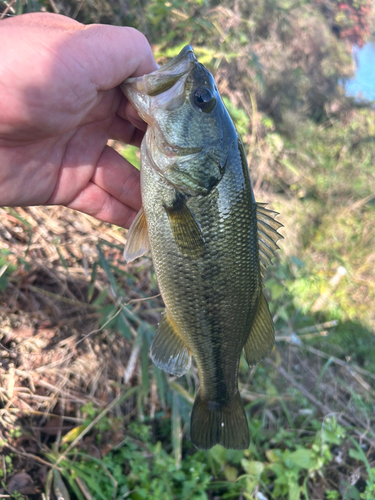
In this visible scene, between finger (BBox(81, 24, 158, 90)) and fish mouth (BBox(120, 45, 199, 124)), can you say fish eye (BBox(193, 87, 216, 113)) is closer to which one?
fish mouth (BBox(120, 45, 199, 124))

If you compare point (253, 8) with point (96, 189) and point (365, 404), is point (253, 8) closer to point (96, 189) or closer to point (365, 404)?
point (96, 189)

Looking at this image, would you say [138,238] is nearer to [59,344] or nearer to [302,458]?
[59,344]

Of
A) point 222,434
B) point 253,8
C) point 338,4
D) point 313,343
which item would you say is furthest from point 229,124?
point 338,4

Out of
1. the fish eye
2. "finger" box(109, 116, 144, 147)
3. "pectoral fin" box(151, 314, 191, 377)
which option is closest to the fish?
the fish eye

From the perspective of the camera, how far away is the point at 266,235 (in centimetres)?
171

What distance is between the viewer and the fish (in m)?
1.53

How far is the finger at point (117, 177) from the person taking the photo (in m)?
2.10

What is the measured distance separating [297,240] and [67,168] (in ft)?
14.8

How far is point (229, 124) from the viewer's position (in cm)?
161

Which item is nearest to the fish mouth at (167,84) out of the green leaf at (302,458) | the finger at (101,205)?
the finger at (101,205)

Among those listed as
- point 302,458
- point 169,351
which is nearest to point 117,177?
point 169,351

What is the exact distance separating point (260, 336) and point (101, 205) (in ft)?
4.53

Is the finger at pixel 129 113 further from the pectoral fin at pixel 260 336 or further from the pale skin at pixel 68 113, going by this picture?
the pectoral fin at pixel 260 336

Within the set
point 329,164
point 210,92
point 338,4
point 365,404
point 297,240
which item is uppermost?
point 338,4
